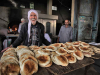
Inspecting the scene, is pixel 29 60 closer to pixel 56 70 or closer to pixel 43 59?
pixel 43 59

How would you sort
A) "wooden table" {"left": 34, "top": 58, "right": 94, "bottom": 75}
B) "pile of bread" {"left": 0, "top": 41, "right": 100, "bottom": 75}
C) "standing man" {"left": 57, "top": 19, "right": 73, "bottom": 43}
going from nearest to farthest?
1. "pile of bread" {"left": 0, "top": 41, "right": 100, "bottom": 75}
2. "wooden table" {"left": 34, "top": 58, "right": 94, "bottom": 75}
3. "standing man" {"left": 57, "top": 19, "right": 73, "bottom": 43}

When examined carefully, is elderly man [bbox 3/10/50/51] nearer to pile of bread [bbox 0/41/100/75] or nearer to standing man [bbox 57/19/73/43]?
pile of bread [bbox 0/41/100/75]

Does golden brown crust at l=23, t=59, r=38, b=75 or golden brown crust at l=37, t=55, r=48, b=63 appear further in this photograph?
golden brown crust at l=37, t=55, r=48, b=63

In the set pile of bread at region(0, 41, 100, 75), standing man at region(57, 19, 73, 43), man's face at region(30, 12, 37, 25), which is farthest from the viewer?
standing man at region(57, 19, 73, 43)

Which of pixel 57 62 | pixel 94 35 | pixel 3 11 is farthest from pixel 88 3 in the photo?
pixel 3 11

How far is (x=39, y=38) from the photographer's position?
2418 mm

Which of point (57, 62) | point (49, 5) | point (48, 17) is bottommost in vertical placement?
point (57, 62)

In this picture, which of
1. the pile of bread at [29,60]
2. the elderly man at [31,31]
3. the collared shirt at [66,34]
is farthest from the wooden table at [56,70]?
the collared shirt at [66,34]

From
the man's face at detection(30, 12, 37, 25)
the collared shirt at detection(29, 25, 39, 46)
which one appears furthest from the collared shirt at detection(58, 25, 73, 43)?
the man's face at detection(30, 12, 37, 25)

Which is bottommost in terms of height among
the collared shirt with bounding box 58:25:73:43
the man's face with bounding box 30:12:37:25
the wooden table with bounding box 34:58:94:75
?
the wooden table with bounding box 34:58:94:75

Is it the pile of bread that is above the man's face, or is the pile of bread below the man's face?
below

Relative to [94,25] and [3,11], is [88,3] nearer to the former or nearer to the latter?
[94,25]

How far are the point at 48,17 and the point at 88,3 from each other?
10.0 ft

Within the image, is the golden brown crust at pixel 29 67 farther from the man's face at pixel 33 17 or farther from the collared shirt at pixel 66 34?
the collared shirt at pixel 66 34
